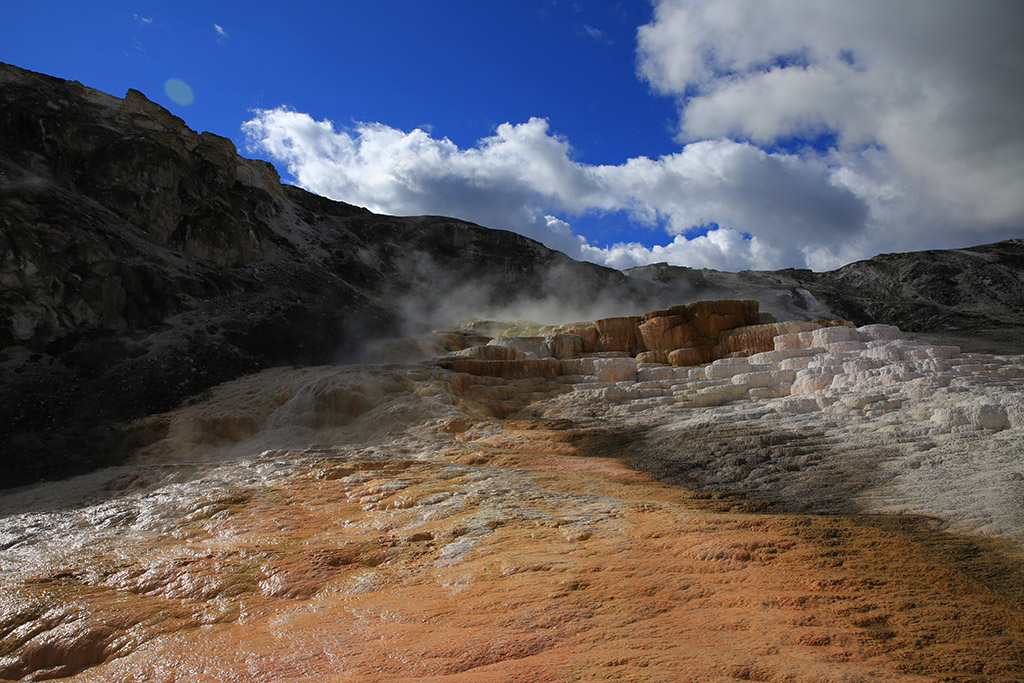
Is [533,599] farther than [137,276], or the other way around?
[137,276]

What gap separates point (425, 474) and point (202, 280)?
11128mm

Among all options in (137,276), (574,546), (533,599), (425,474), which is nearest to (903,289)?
(425,474)

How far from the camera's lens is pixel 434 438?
8.41 m

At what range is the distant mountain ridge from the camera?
35.7 ft

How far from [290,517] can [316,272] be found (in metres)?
14.4

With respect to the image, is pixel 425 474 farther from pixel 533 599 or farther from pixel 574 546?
pixel 533 599

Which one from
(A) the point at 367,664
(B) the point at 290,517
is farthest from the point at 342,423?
(A) the point at 367,664

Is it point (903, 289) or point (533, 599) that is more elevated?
point (903, 289)

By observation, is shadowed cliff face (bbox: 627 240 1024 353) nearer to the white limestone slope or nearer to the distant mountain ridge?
the distant mountain ridge

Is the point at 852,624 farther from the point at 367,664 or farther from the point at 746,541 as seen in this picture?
the point at 367,664

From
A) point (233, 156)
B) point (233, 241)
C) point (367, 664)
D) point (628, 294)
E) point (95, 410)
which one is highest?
point (233, 156)

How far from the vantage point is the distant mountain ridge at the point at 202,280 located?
1088 centimetres

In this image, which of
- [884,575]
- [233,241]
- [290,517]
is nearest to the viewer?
[884,575]

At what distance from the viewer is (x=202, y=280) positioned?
47.4ft
